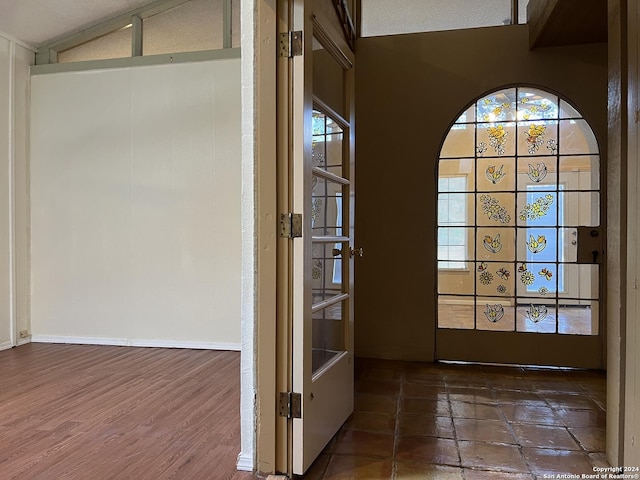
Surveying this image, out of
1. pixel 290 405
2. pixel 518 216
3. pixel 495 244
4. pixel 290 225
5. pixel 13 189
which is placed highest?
pixel 13 189

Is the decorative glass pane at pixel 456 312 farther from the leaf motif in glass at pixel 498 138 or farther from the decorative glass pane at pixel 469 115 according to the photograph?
the decorative glass pane at pixel 469 115

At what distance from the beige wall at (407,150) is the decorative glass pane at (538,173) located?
24.5 inches

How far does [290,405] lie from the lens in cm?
191

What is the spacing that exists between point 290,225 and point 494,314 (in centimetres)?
257

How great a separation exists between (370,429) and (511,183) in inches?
94.3

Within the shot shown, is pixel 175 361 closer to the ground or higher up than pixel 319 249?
closer to the ground

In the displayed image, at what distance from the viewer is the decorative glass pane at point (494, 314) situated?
3.74 meters

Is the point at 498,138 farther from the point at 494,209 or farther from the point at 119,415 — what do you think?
the point at 119,415

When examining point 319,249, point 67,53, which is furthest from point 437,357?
point 67,53

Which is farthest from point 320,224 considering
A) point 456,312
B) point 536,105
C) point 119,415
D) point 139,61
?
point 139,61

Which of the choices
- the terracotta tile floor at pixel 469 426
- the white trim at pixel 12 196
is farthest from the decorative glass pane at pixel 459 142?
the white trim at pixel 12 196

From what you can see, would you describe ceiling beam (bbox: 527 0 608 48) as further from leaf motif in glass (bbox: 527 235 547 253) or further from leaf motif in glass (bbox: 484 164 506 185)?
leaf motif in glass (bbox: 527 235 547 253)

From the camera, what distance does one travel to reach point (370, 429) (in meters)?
2.47

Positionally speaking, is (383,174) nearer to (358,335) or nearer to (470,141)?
(470,141)
